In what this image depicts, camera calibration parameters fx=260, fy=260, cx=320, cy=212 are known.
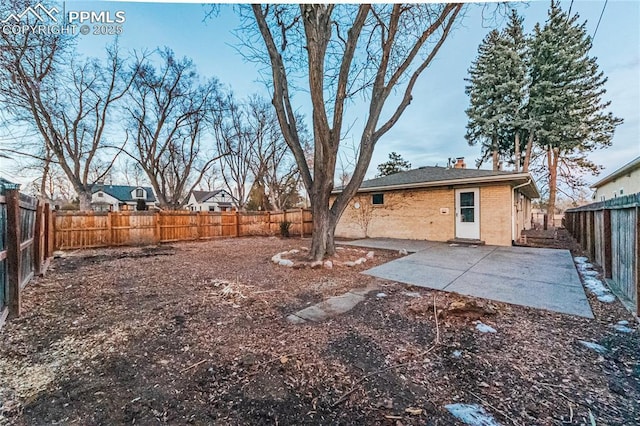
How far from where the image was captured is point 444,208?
9258 mm

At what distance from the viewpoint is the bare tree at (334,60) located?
520 centimetres

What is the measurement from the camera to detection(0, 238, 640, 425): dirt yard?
63.6 inches

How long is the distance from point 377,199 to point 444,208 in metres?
2.74

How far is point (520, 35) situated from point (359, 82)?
49.6ft

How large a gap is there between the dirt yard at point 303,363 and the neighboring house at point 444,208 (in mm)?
5328

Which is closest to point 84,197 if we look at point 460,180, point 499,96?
point 460,180

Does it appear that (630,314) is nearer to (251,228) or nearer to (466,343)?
(466,343)

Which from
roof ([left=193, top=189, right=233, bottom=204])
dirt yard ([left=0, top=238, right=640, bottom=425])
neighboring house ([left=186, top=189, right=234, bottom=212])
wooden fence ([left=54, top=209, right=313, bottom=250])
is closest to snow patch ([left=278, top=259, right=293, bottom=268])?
dirt yard ([left=0, top=238, right=640, bottom=425])

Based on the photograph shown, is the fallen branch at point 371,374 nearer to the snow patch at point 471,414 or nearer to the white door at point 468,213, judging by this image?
the snow patch at point 471,414

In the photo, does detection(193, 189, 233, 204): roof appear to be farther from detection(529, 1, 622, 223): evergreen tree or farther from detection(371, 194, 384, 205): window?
detection(529, 1, 622, 223): evergreen tree

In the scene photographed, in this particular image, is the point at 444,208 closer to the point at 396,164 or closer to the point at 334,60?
the point at 334,60

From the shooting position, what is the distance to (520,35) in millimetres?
15195

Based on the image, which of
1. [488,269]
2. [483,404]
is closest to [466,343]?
[483,404]

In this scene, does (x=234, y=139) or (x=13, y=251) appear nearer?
(x=13, y=251)
